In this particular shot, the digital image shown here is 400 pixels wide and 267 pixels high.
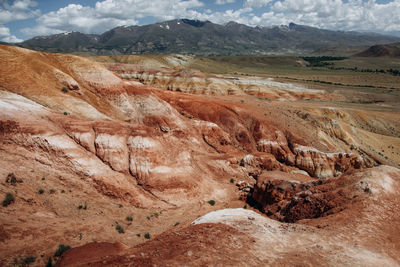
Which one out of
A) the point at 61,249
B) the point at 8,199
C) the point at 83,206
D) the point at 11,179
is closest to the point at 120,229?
the point at 83,206

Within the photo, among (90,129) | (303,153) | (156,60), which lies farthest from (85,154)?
(156,60)

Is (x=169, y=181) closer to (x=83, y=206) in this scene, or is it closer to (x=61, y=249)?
(x=83, y=206)

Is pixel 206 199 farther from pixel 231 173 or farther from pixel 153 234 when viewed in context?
pixel 153 234

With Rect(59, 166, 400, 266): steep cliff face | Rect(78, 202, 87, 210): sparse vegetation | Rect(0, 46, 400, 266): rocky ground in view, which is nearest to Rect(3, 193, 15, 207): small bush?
Rect(0, 46, 400, 266): rocky ground

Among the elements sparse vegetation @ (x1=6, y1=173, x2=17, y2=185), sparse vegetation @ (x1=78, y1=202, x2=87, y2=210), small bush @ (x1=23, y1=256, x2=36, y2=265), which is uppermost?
sparse vegetation @ (x1=6, y1=173, x2=17, y2=185)

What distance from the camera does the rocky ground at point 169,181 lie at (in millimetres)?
10461

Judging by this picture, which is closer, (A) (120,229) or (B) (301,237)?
(B) (301,237)

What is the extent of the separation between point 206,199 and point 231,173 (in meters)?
5.45

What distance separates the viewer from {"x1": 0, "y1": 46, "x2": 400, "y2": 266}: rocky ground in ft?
34.3

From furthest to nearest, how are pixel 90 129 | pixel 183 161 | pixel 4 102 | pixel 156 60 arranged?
1. pixel 156 60
2. pixel 183 161
3. pixel 90 129
4. pixel 4 102

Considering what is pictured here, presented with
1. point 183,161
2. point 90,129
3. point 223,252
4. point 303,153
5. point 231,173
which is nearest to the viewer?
point 223,252

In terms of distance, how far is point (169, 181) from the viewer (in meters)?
21.5

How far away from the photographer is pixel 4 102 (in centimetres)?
1892

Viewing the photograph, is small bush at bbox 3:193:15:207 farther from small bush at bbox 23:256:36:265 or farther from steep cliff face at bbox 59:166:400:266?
steep cliff face at bbox 59:166:400:266
